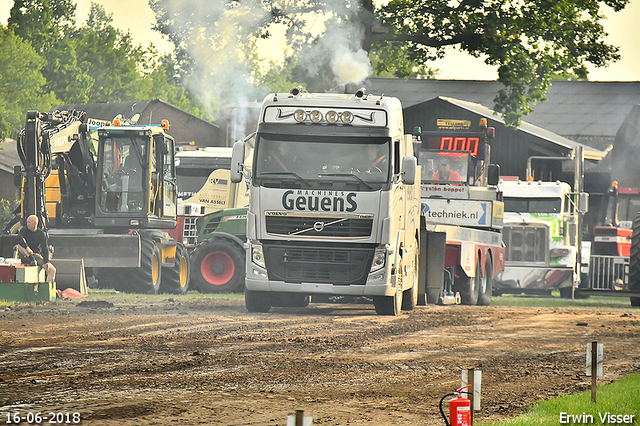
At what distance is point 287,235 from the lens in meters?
17.2

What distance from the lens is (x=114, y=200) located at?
23.6 m

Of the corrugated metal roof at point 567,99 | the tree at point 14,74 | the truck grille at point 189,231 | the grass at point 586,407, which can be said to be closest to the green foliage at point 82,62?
the tree at point 14,74

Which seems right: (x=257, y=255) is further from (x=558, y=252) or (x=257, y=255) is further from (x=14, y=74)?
(x=14, y=74)

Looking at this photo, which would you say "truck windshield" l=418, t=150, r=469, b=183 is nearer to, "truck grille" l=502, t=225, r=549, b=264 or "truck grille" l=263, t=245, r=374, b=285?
"truck grille" l=502, t=225, r=549, b=264

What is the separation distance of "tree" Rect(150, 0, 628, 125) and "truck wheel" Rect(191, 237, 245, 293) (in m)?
6.36

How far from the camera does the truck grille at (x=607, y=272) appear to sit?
2902 centimetres

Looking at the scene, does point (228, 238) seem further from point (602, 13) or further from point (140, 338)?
point (602, 13)

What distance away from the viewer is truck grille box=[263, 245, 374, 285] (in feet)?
56.2

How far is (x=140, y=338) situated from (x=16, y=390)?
4444 millimetres

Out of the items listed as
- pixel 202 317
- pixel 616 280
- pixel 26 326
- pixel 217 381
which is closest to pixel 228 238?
pixel 202 317

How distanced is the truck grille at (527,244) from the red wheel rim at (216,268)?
7.96 m

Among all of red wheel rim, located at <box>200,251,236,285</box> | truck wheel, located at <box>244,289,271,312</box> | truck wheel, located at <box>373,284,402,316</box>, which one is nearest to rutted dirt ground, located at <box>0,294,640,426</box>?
truck wheel, located at <box>244,289,271,312</box>

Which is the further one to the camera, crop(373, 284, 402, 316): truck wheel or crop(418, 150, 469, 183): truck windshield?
crop(418, 150, 469, 183): truck windshield

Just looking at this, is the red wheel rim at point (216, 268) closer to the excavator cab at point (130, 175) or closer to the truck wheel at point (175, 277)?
the truck wheel at point (175, 277)
